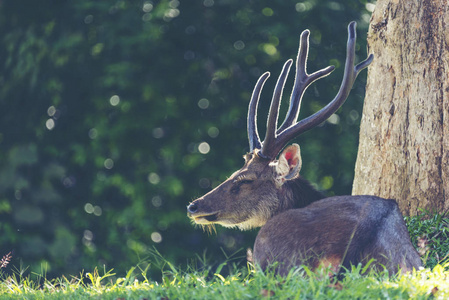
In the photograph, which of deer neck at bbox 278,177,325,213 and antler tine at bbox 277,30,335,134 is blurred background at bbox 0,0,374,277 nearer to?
antler tine at bbox 277,30,335,134

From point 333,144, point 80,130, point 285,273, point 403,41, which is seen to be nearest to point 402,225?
point 285,273

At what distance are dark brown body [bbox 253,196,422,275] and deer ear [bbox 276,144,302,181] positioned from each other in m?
0.50

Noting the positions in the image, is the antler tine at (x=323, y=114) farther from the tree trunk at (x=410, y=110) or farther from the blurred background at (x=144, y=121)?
the blurred background at (x=144, y=121)

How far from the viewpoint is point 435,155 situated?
628 cm

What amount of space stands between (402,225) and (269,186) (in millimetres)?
1169

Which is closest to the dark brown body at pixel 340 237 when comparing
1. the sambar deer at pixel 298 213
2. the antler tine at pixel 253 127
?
the sambar deer at pixel 298 213

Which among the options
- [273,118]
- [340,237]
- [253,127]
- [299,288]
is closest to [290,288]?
[299,288]

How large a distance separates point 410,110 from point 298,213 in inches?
65.9

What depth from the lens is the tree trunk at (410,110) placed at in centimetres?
629

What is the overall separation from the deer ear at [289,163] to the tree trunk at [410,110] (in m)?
1.03

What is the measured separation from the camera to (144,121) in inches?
349

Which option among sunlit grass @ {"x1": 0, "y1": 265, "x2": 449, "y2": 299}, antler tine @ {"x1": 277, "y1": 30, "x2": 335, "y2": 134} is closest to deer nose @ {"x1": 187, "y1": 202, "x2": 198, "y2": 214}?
sunlit grass @ {"x1": 0, "y1": 265, "x2": 449, "y2": 299}

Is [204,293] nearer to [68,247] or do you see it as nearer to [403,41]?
[403,41]

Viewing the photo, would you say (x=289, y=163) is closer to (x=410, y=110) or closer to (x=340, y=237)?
(x=340, y=237)
